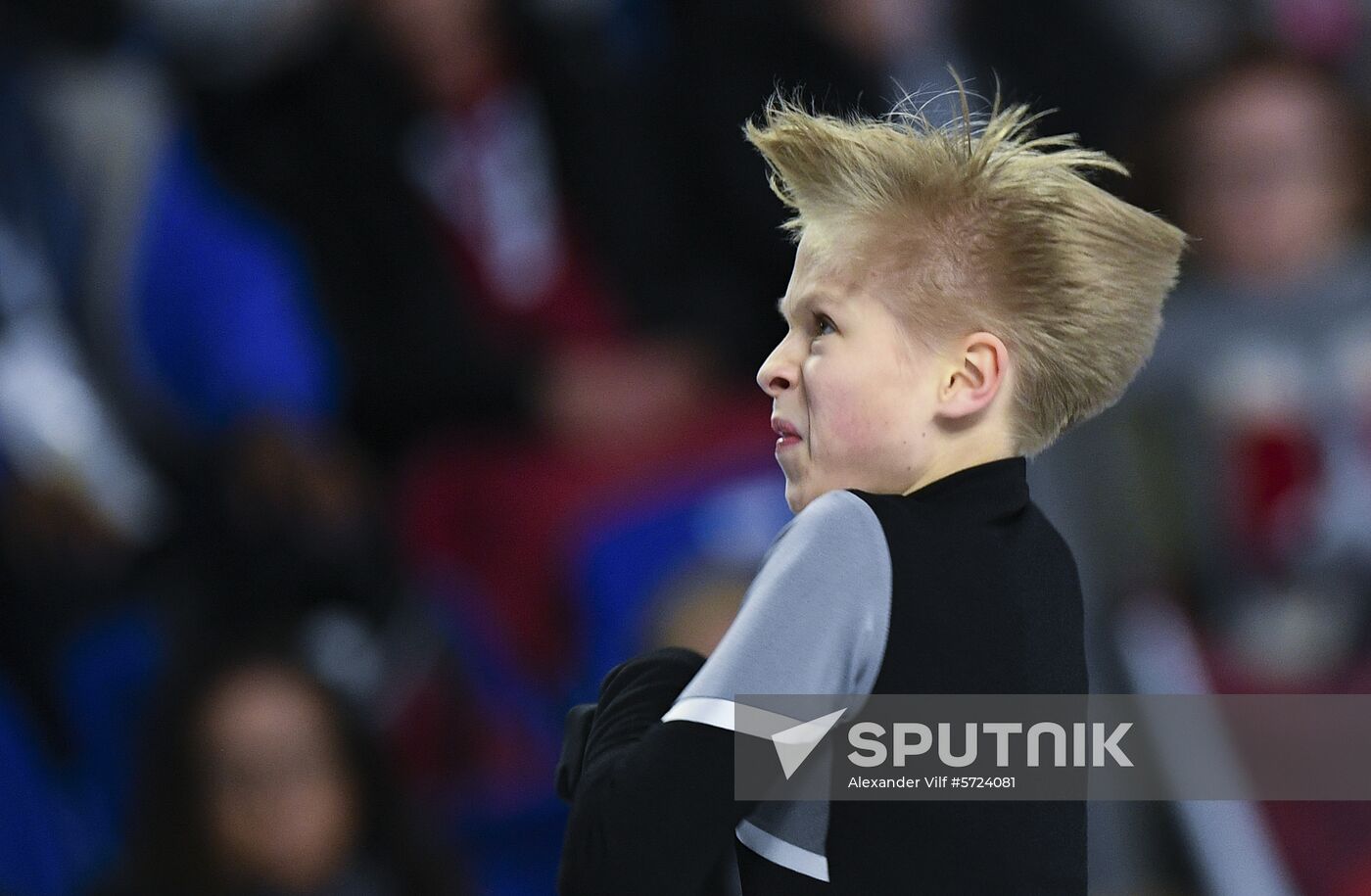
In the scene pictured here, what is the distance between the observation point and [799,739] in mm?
1223

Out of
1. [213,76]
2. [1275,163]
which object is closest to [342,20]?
[213,76]

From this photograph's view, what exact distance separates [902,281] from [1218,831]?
2215mm

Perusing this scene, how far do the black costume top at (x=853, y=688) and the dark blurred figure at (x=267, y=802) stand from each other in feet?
6.32

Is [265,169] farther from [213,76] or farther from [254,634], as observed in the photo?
[254,634]

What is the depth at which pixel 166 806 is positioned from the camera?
10.3ft

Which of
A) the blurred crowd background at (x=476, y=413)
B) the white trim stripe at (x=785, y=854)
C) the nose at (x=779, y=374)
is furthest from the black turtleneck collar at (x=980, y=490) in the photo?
the blurred crowd background at (x=476, y=413)

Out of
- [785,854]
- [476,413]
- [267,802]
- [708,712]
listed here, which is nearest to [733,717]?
[708,712]

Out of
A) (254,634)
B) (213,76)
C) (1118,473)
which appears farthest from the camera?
(213,76)

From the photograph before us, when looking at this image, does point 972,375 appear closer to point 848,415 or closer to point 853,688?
point 848,415

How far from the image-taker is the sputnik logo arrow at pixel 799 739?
122 centimetres

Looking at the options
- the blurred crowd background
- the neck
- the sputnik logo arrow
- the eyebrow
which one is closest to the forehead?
the eyebrow

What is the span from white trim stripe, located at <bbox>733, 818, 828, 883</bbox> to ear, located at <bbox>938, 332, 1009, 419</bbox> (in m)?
0.32

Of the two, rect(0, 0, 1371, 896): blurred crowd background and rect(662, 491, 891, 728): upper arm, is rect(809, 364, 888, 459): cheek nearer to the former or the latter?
rect(662, 491, 891, 728): upper arm

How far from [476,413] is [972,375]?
251 cm
